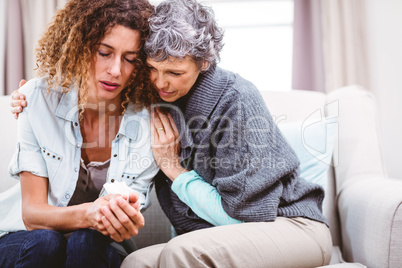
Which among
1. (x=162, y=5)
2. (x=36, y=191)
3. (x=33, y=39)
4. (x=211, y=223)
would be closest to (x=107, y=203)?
(x=36, y=191)

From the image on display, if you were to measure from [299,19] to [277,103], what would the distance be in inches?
39.5

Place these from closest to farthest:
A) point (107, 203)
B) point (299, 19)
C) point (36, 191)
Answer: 1. point (107, 203)
2. point (36, 191)
3. point (299, 19)

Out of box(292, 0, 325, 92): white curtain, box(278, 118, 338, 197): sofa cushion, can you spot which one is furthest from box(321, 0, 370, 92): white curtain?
box(278, 118, 338, 197): sofa cushion

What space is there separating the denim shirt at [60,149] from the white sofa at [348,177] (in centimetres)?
35

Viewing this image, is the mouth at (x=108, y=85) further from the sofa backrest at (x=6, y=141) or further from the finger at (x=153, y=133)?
Answer: the sofa backrest at (x=6, y=141)

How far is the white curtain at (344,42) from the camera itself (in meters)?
2.36

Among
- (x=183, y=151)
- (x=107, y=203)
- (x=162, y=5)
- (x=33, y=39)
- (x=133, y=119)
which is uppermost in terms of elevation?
A: (x=33, y=39)

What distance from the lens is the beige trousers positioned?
94 centimetres

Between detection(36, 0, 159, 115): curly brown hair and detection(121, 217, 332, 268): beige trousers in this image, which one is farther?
detection(36, 0, 159, 115): curly brown hair

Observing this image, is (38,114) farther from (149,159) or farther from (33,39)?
(33,39)

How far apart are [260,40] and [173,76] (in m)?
1.50

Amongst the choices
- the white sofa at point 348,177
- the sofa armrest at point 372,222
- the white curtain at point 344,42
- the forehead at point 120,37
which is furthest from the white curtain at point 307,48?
the forehead at point 120,37

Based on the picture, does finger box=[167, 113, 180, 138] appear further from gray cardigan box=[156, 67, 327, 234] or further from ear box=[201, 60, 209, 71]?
ear box=[201, 60, 209, 71]

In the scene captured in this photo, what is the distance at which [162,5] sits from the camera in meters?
1.18
